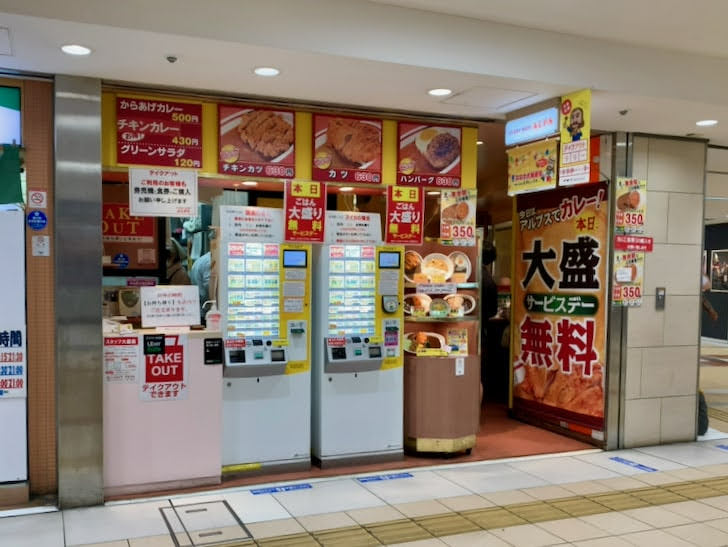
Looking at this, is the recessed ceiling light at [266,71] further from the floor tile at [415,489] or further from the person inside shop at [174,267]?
the floor tile at [415,489]

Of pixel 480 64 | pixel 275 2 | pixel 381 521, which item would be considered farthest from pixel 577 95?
pixel 381 521

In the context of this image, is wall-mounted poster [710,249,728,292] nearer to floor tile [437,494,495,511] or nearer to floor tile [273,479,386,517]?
floor tile [437,494,495,511]

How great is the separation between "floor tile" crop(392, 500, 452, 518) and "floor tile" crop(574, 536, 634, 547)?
883mm

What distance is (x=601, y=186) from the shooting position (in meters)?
6.04

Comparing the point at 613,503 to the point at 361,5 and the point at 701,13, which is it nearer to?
the point at 701,13

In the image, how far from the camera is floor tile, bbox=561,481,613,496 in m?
4.91

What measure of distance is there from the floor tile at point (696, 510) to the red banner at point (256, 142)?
12.1 feet

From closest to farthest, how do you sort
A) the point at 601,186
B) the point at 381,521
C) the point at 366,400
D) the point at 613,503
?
the point at 381,521, the point at 613,503, the point at 366,400, the point at 601,186

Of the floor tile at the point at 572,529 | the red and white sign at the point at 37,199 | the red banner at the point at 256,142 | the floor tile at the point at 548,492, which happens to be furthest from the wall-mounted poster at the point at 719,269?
the red and white sign at the point at 37,199

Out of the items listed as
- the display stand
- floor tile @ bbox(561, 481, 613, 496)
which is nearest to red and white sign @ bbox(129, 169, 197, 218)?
the display stand

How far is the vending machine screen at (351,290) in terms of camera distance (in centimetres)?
525

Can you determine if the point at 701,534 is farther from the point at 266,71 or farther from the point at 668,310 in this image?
the point at 266,71

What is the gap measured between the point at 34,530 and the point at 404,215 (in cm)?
344

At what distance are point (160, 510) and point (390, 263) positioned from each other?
8.16 feet
